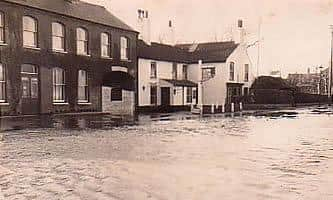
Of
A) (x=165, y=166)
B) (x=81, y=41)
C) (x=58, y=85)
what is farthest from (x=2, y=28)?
(x=165, y=166)

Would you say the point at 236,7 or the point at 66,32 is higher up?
the point at 66,32

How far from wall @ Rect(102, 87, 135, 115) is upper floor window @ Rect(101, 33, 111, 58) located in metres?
0.81

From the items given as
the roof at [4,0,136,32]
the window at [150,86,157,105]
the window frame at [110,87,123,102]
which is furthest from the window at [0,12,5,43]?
the window at [150,86,157,105]

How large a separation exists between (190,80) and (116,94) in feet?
7.60

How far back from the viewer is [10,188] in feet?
8.00

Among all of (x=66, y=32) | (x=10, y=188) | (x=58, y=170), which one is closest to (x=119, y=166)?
(x=58, y=170)

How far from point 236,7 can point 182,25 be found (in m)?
0.34

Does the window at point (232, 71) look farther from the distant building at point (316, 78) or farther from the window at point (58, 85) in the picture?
the distant building at point (316, 78)

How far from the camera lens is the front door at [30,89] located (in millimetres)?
7598

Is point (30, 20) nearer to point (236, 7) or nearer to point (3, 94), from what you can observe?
point (3, 94)

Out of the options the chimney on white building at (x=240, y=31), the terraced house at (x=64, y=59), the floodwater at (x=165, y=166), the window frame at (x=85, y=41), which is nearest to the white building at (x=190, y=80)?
the terraced house at (x=64, y=59)

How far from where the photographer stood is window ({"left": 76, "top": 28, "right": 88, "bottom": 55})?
364 inches

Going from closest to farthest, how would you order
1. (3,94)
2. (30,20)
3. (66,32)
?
(3,94) → (30,20) → (66,32)

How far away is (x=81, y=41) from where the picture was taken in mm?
9383
